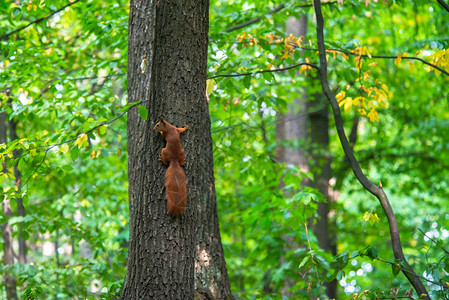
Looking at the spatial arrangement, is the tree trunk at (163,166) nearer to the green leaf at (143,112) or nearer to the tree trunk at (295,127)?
the green leaf at (143,112)

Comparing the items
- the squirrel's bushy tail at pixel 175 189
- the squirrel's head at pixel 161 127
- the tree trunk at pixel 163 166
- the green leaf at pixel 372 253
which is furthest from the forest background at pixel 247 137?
the squirrel's bushy tail at pixel 175 189

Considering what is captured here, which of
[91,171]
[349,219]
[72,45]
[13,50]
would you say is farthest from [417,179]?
[13,50]

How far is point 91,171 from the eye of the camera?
7785mm

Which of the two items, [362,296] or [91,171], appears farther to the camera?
[91,171]

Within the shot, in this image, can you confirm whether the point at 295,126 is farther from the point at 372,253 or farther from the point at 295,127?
the point at 372,253

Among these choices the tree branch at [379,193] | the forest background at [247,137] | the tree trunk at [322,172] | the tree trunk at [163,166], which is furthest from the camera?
the tree trunk at [322,172]

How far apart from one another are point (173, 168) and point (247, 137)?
15.3ft

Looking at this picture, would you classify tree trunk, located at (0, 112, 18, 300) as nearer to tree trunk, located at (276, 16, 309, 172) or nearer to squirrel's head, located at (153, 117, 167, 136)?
squirrel's head, located at (153, 117, 167, 136)

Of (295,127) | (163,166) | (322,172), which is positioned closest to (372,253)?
(163,166)

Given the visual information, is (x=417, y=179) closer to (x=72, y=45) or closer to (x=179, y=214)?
(x=72, y=45)

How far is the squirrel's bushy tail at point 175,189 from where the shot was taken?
97.7 inches

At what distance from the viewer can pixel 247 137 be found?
712cm

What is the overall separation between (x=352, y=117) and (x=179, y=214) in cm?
886

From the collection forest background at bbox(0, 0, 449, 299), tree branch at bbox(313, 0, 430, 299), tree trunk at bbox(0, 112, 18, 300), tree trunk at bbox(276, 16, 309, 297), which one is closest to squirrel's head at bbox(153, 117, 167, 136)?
forest background at bbox(0, 0, 449, 299)
